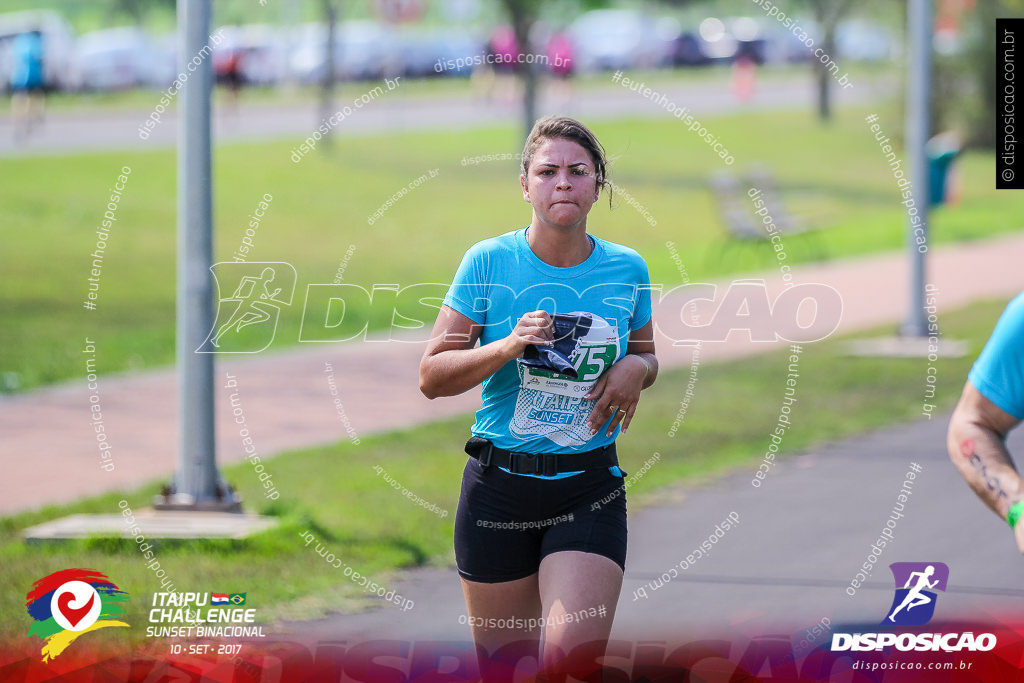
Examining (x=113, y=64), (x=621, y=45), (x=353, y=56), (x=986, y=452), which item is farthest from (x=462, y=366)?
(x=621, y=45)

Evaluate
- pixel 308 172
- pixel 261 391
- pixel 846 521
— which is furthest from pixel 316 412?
pixel 308 172

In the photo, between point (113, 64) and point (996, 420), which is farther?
point (113, 64)

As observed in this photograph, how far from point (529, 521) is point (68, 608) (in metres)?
2.40

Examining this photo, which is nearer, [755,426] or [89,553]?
[89,553]

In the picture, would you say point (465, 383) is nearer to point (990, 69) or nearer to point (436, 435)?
point (436, 435)

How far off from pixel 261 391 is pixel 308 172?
13090 millimetres

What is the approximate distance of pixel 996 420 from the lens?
320 centimetres

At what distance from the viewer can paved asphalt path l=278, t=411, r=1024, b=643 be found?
5863 millimetres

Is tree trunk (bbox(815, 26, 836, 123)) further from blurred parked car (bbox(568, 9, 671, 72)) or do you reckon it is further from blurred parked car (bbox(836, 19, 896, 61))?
blurred parked car (bbox(568, 9, 671, 72))

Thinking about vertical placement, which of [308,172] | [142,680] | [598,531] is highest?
[308,172]

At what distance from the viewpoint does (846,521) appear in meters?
7.45

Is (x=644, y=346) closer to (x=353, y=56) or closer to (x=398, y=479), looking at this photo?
(x=398, y=479)

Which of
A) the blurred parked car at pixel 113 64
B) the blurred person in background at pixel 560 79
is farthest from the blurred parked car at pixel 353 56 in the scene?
the blurred person in background at pixel 560 79

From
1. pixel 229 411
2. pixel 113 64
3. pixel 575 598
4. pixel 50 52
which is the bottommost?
pixel 229 411
